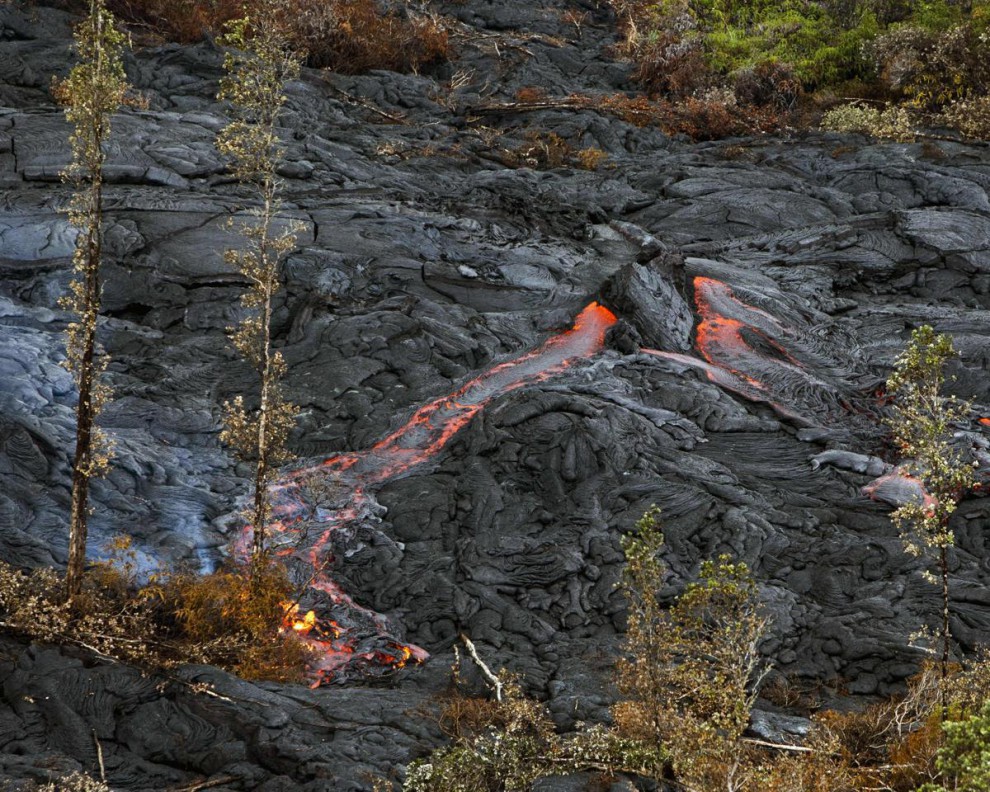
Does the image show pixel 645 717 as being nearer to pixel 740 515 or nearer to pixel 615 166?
pixel 740 515

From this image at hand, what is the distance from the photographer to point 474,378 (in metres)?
21.9

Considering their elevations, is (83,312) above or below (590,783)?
above

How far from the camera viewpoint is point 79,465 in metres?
15.2

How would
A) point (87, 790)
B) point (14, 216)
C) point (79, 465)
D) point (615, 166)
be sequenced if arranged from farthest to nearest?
point (615, 166) < point (14, 216) < point (79, 465) < point (87, 790)

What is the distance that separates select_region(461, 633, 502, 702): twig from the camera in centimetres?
1408

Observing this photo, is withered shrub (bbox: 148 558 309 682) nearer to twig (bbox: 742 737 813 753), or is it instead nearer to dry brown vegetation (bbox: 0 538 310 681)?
dry brown vegetation (bbox: 0 538 310 681)

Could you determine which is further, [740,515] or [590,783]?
[740,515]

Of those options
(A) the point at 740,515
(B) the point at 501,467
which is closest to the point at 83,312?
(B) the point at 501,467

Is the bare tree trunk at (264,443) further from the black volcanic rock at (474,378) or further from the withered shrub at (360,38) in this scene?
the withered shrub at (360,38)

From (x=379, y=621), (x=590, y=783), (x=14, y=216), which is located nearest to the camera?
(x=590, y=783)

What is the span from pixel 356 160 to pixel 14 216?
9.28m

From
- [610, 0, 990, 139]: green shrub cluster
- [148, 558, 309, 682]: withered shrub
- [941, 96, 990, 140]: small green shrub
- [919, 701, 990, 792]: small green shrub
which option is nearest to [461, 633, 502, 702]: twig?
[148, 558, 309, 682]: withered shrub

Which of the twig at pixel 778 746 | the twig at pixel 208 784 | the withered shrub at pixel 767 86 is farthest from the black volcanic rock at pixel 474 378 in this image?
the withered shrub at pixel 767 86

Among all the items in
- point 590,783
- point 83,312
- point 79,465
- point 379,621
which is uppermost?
point 83,312
